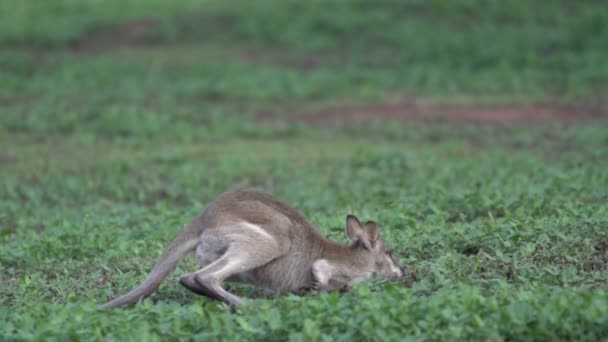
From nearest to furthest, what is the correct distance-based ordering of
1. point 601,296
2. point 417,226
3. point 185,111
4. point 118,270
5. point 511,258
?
point 601,296 < point 511,258 < point 118,270 < point 417,226 < point 185,111

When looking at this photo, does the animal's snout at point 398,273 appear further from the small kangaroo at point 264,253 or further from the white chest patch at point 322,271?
the white chest patch at point 322,271

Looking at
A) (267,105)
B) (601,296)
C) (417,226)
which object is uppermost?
(601,296)

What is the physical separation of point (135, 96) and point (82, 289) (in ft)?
31.4

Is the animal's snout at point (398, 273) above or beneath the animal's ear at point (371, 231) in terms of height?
beneath

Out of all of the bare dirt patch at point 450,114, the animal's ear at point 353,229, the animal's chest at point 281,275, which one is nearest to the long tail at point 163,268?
the animal's chest at point 281,275

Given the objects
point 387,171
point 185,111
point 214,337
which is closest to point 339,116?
point 185,111

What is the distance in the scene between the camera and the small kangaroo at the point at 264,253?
247 inches

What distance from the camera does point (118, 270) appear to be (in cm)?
725

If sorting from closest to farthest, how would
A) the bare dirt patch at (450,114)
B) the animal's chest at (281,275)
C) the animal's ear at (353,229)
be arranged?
the animal's chest at (281,275)
the animal's ear at (353,229)
the bare dirt patch at (450,114)

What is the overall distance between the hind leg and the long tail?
0.10 meters

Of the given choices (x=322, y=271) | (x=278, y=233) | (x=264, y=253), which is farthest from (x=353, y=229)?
(x=264, y=253)

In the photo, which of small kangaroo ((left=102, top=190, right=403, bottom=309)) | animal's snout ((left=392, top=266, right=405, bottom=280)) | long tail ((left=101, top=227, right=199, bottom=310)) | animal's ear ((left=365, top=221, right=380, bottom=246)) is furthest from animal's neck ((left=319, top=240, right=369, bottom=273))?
long tail ((left=101, top=227, right=199, bottom=310))

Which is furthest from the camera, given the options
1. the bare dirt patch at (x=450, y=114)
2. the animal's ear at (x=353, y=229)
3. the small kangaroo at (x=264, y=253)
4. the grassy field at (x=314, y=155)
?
the bare dirt patch at (x=450, y=114)

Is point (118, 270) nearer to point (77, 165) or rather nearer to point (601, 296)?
point (601, 296)
